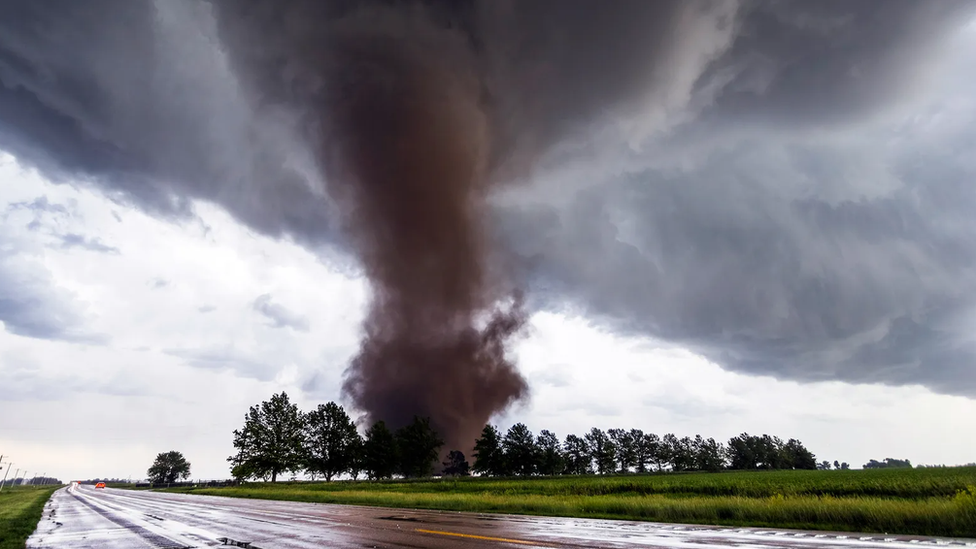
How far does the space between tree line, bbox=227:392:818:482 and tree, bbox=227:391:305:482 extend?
0.56 ft

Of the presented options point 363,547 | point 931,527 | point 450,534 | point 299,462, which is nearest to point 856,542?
point 931,527

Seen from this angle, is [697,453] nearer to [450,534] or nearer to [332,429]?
[332,429]

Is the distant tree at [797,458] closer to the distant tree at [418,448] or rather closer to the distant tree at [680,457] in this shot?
the distant tree at [680,457]

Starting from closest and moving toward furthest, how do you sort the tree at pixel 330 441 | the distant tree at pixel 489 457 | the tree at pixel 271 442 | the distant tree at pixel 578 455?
the tree at pixel 271 442 → the tree at pixel 330 441 → the distant tree at pixel 489 457 → the distant tree at pixel 578 455

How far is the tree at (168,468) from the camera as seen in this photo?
185000 millimetres

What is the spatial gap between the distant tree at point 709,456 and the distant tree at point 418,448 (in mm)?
111155

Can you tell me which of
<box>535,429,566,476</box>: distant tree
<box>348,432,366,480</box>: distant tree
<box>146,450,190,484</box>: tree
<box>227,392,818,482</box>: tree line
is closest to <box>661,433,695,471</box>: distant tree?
<box>227,392,818,482</box>: tree line

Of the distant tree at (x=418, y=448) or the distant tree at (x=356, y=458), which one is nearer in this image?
the distant tree at (x=356, y=458)

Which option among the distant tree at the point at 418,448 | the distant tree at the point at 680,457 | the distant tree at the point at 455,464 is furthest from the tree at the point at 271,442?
the distant tree at the point at 680,457

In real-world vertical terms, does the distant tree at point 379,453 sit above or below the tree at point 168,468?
above

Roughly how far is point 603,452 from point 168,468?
558 feet

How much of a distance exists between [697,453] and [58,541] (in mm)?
198050

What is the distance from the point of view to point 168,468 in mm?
185375

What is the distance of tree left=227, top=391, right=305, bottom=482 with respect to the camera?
279ft
